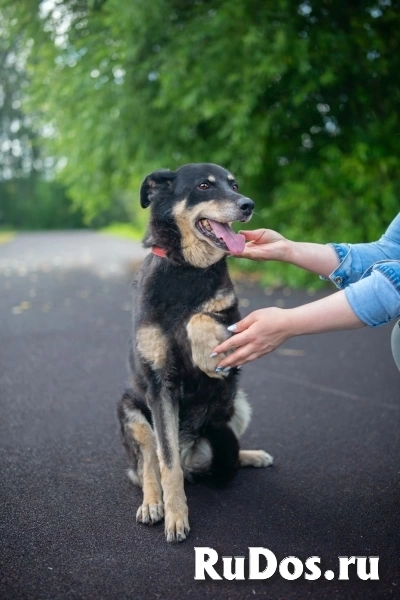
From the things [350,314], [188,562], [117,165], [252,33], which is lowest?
[188,562]

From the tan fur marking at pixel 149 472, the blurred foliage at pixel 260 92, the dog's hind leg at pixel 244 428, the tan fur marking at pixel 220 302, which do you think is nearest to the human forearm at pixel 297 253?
the tan fur marking at pixel 220 302

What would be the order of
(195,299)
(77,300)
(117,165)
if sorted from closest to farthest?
1. (195,299)
2. (77,300)
3. (117,165)

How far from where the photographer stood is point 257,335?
273cm

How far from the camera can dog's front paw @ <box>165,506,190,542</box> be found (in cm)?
278

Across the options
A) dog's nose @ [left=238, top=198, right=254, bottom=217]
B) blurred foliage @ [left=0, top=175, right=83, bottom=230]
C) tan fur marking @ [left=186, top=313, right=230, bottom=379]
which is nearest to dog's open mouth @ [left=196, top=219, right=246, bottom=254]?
dog's nose @ [left=238, top=198, right=254, bottom=217]

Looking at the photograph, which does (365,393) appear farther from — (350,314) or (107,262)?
(107,262)

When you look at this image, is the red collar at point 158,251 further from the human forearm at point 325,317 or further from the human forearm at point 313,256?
the human forearm at point 325,317

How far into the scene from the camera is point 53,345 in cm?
694

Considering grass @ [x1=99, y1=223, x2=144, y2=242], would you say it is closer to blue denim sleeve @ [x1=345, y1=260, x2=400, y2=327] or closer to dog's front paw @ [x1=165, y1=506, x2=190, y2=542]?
dog's front paw @ [x1=165, y1=506, x2=190, y2=542]

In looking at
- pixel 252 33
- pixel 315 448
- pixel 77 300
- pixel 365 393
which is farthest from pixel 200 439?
pixel 252 33

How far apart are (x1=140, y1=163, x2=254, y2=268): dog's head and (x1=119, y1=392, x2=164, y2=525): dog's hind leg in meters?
0.84

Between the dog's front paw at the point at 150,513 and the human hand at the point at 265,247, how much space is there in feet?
4.38

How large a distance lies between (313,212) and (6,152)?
135 ft

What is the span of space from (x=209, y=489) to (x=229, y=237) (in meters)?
1.37
